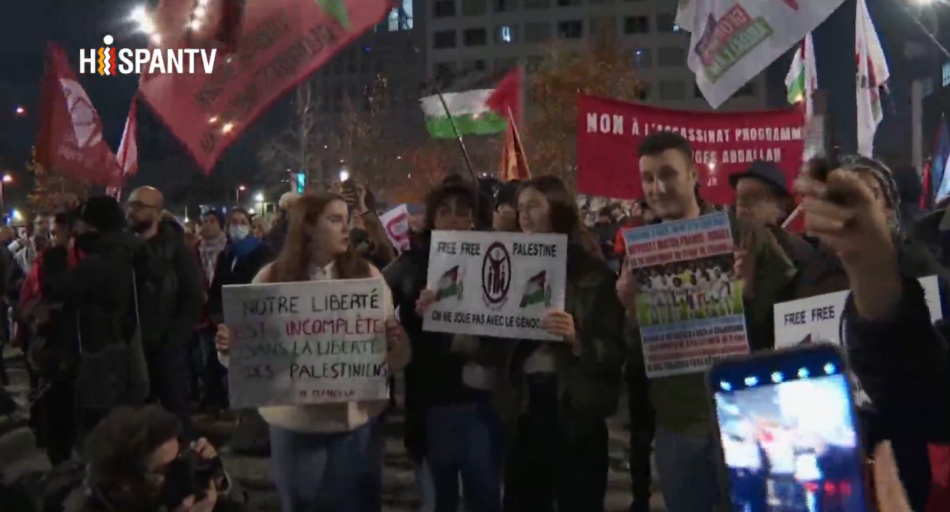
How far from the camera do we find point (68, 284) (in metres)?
5.48

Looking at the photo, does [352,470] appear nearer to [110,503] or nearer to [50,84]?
[110,503]

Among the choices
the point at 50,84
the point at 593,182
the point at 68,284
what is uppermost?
the point at 50,84

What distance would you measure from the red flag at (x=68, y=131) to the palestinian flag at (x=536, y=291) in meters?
10.1

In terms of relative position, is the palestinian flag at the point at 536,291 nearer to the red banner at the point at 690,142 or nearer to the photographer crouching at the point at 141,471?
the photographer crouching at the point at 141,471

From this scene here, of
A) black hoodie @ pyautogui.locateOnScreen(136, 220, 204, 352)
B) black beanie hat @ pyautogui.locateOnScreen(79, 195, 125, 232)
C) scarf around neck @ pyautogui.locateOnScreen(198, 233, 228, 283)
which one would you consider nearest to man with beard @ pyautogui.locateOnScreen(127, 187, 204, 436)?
black hoodie @ pyautogui.locateOnScreen(136, 220, 204, 352)

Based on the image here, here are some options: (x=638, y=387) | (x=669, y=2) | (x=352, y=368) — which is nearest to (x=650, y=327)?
(x=352, y=368)

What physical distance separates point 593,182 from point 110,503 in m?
4.40

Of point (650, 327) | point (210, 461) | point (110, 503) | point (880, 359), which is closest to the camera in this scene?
point (880, 359)

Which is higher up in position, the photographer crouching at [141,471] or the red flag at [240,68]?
the red flag at [240,68]

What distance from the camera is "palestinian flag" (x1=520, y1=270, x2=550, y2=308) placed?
12.8ft

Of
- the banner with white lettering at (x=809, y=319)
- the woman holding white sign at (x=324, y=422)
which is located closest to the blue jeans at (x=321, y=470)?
the woman holding white sign at (x=324, y=422)

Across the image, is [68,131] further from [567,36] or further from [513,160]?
[567,36]

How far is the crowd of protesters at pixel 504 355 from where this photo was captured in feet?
5.40

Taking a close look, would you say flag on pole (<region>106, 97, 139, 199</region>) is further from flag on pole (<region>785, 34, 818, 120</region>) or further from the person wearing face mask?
flag on pole (<region>785, 34, 818, 120</region>)
